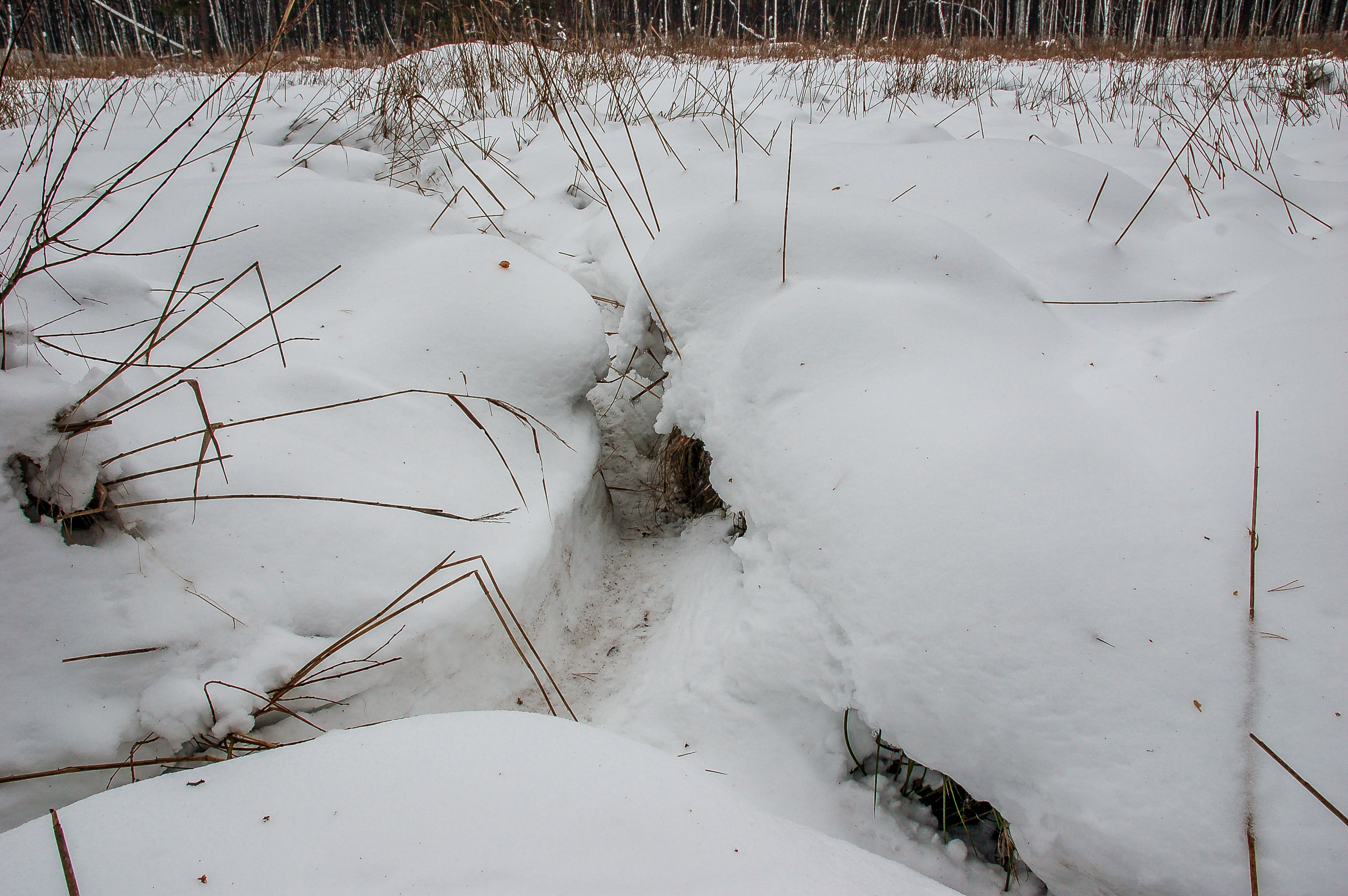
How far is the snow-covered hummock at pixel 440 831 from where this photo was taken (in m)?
0.56

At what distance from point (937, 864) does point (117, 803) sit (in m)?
0.96

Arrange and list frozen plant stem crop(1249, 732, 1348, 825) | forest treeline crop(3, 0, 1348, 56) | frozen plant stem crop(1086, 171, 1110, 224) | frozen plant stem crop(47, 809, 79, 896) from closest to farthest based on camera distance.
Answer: frozen plant stem crop(47, 809, 79, 896) < frozen plant stem crop(1249, 732, 1348, 825) < frozen plant stem crop(1086, 171, 1110, 224) < forest treeline crop(3, 0, 1348, 56)

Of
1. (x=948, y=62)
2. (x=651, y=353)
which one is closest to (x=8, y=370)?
(x=651, y=353)

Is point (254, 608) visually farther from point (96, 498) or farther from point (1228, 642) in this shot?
point (1228, 642)

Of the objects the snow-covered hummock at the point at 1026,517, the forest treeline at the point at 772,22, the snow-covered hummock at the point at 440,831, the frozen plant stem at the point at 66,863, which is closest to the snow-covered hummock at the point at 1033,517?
the snow-covered hummock at the point at 1026,517

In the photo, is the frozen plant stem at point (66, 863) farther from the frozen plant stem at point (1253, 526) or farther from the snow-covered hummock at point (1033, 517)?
the frozen plant stem at point (1253, 526)

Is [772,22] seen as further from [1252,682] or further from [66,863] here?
[66,863]

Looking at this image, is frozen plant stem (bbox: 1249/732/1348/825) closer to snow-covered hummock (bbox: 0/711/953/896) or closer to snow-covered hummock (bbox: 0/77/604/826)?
snow-covered hummock (bbox: 0/711/953/896)

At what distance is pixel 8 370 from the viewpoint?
0.80 metres

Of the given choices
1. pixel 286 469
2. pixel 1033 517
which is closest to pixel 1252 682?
pixel 1033 517

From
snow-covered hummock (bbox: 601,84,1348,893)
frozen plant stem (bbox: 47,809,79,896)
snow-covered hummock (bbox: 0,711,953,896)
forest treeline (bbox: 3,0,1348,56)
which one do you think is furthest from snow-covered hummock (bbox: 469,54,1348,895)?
forest treeline (bbox: 3,0,1348,56)

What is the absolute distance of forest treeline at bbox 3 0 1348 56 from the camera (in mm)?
9922

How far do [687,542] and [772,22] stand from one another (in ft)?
52.8

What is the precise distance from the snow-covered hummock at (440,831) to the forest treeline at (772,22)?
921 cm
